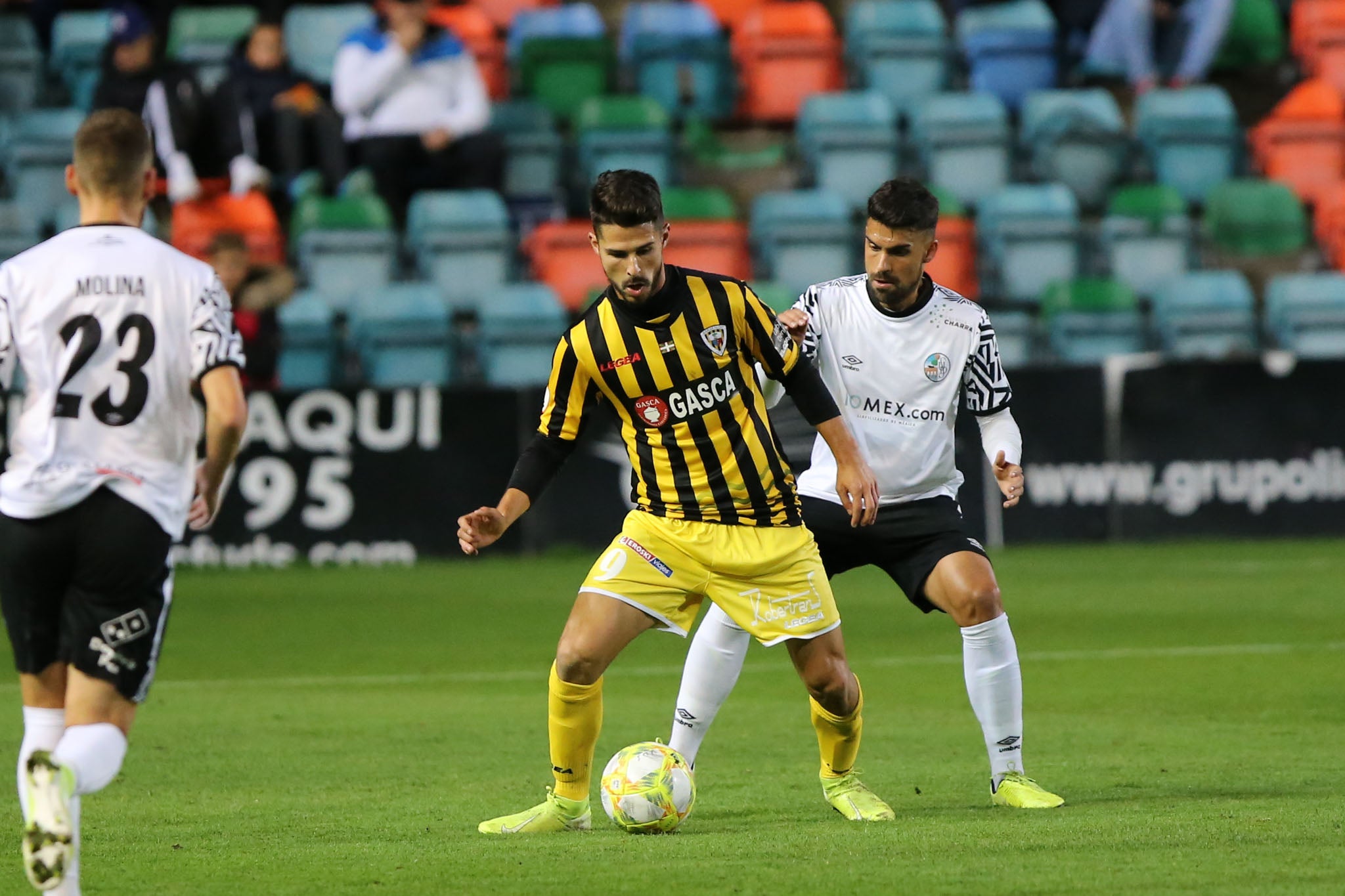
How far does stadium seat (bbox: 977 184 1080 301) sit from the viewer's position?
49.7 feet

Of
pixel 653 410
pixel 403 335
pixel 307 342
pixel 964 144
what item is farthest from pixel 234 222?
pixel 653 410

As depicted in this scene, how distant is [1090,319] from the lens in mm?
14648

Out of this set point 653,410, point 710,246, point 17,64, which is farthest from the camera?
point 17,64

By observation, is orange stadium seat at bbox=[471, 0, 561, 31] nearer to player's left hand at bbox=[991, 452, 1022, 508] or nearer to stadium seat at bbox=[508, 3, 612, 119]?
stadium seat at bbox=[508, 3, 612, 119]

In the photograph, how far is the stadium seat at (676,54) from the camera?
16531mm

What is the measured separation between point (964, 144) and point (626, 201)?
11.2 metres

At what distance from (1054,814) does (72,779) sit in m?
2.75

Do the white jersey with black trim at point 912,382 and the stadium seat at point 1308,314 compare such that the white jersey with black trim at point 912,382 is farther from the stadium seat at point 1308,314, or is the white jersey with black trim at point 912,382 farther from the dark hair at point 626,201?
the stadium seat at point 1308,314

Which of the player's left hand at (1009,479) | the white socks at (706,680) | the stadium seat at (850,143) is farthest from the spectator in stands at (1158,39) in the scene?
the white socks at (706,680)

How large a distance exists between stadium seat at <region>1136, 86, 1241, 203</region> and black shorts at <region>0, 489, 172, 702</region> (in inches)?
533

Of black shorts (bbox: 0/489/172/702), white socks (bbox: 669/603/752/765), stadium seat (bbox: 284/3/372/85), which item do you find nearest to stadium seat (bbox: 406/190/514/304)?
stadium seat (bbox: 284/3/372/85)

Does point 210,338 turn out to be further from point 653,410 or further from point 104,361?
point 653,410

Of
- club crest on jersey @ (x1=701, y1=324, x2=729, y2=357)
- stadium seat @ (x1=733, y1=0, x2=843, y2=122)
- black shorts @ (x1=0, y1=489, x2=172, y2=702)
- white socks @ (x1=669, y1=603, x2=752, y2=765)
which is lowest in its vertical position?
white socks @ (x1=669, y1=603, x2=752, y2=765)

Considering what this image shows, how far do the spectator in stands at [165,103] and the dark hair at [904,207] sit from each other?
917 cm
